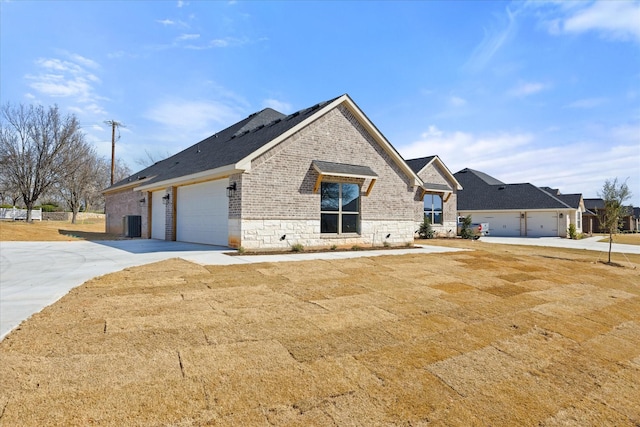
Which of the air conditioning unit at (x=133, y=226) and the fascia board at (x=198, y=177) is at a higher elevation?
the fascia board at (x=198, y=177)

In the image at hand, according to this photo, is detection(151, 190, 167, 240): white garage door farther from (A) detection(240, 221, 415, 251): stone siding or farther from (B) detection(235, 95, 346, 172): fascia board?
(B) detection(235, 95, 346, 172): fascia board

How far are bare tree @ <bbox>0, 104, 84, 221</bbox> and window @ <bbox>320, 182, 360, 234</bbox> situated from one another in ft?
91.9

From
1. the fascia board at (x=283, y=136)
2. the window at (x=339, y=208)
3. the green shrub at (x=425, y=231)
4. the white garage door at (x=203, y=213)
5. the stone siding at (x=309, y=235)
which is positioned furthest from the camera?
the green shrub at (x=425, y=231)

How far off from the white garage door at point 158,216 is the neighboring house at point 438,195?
16959mm

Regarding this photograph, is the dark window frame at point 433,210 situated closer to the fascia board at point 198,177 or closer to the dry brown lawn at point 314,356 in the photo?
the fascia board at point 198,177

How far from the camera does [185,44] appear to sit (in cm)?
1409

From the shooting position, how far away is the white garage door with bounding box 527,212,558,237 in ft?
107

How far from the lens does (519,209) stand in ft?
109

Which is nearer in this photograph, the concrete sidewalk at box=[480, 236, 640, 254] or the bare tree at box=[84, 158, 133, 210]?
the concrete sidewalk at box=[480, 236, 640, 254]

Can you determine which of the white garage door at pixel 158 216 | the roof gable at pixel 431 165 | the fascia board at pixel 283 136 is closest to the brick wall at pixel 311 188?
the fascia board at pixel 283 136

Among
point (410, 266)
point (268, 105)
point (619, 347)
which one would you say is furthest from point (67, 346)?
point (268, 105)

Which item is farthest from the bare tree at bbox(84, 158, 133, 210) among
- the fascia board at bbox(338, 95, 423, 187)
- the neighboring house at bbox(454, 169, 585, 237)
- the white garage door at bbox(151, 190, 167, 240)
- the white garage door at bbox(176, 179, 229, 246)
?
the neighboring house at bbox(454, 169, 585, 237)

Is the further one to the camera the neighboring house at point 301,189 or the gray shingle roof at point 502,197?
the gray shingle roof at point 502,197

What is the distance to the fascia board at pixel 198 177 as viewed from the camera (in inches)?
487
